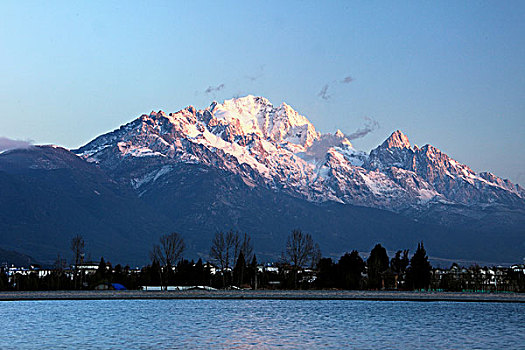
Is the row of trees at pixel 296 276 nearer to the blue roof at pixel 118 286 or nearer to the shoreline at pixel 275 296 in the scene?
the blue roof at pixel 118 286

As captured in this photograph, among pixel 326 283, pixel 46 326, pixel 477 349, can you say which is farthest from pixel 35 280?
pixel 477 349

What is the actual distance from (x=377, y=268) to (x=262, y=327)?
274 ft

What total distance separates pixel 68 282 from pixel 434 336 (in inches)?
3551

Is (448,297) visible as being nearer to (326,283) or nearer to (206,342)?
(326,283)

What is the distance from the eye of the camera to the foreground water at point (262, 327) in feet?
173

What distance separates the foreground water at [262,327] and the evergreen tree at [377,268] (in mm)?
47496

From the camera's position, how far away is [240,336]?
188 feet

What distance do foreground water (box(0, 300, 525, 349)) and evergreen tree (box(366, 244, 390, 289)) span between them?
47.5 m

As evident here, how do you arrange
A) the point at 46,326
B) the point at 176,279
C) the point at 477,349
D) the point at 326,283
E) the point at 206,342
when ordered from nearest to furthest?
the point at 477,349 < the point at 206,342 < the point at 46,326 < the point at 326,283 < the point at 176,279

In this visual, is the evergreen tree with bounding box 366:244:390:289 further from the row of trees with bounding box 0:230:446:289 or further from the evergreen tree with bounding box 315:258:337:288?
the evergreen tree with bounding box 315:258:337:288

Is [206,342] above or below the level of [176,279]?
below

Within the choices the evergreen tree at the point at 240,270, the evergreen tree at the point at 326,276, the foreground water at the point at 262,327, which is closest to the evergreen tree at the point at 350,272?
the evergreen tree at the point at 326,276

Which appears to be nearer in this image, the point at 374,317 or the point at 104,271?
the point at 374,317

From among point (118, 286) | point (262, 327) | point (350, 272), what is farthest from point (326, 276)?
point (262, 327)
